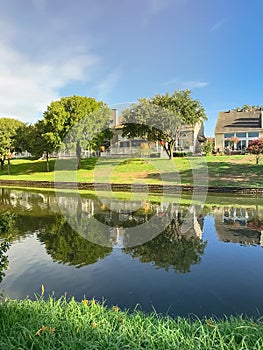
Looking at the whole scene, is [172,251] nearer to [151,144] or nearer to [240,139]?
[151,144]

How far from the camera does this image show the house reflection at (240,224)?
9328mm

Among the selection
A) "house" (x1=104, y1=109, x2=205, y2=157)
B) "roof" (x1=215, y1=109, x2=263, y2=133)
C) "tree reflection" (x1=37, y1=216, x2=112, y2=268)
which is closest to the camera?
"tree reflection" (x1=37, y1=216, x2=112, y2=268)

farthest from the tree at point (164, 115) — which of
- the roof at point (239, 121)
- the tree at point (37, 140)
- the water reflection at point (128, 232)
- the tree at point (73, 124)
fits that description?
the roof at point (239, 121)

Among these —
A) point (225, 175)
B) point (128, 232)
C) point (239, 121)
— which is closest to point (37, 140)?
point (225, 175)

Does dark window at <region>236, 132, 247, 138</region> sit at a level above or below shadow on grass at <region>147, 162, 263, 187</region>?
above

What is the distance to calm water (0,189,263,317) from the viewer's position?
5.36 meters

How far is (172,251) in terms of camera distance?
312 inches

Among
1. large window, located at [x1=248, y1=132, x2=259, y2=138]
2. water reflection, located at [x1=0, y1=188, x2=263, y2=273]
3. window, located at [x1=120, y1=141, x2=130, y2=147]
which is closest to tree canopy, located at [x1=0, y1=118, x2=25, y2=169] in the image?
window, located at [x1=120, y1=141, x2=130, y2=147]

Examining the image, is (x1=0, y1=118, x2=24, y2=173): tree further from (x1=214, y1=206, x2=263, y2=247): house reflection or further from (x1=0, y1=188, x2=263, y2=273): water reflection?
(x1=214, y1=206, x2=263, y2=247): house reflection

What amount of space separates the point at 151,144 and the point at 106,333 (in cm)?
3719

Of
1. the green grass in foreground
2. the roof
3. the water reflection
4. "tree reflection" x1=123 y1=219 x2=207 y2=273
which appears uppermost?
the roof

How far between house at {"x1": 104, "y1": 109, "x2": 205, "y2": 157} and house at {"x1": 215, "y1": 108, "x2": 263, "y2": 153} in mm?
3099

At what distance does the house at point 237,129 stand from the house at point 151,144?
122 inches

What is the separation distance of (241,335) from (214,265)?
3.95 m
